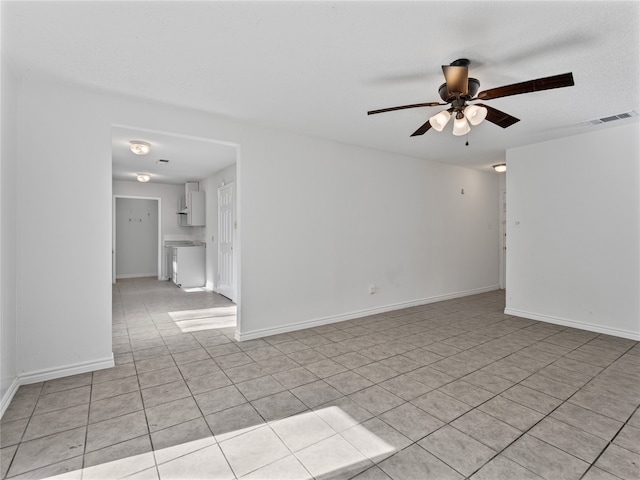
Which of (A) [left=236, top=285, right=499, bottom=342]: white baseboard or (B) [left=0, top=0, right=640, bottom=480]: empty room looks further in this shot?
(A) [left=236, top=285, right=499, bottom=342]: white baseboard

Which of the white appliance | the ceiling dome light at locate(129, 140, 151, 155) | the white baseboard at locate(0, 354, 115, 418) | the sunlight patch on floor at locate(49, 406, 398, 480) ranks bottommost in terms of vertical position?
the sunlight patch on floor at locate(49, 406, 398, 480)

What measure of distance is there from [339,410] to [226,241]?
452 cm

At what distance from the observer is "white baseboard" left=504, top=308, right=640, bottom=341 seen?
3883 mm

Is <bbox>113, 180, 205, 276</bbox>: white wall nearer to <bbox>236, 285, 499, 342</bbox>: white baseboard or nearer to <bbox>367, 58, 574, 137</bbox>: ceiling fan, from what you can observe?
<bbox>236, 285, 499, 342</bbox>: white baseboard

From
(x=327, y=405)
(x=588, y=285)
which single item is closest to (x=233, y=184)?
(x=327, y=405)

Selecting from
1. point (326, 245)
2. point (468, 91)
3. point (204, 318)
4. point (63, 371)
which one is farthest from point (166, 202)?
point (468, 91)

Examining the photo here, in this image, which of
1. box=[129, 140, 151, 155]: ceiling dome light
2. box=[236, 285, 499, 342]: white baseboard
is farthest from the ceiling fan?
box=[129, 140, 151, 155]: ceiling dome light

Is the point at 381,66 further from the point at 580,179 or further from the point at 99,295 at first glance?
the point at 580,179

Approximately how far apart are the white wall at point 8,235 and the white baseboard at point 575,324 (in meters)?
5.71

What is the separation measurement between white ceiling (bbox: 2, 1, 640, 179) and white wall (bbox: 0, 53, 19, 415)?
28 cm

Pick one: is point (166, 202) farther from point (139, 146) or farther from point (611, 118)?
point (611, 118)

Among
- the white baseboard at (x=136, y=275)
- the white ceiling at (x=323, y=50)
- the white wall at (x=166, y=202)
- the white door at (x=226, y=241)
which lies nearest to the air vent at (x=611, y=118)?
the white ceiling at (x=323, y=50)

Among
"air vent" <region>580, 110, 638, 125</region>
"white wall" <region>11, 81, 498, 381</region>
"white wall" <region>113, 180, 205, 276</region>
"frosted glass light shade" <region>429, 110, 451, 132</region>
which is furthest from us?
"white wall" <region>113, 180, 205, 276</region>

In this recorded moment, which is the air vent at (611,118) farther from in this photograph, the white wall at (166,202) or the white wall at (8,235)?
the white wall at (166,202)
